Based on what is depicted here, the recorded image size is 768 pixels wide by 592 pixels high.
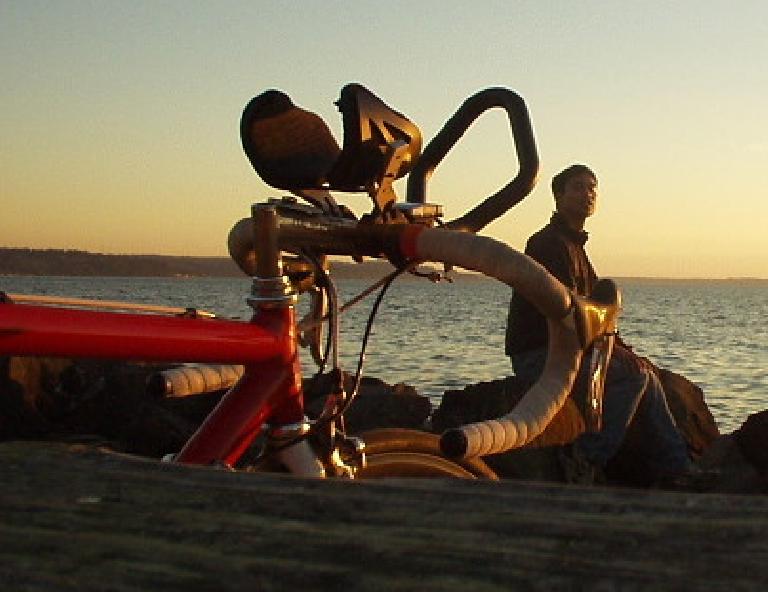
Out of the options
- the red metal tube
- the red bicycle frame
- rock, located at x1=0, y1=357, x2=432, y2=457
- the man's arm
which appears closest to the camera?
the red metal tube

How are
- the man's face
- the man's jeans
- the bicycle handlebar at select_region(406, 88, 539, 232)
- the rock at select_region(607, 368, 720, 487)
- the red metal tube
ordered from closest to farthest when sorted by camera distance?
the red metal tube < the bicycle handlebar at select_region(406, 88, 539, 232) < the man's jeans < the man's face < the rock at select_region(607, 368, 720, 487)

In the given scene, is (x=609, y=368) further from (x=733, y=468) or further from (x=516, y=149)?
(x=516, y=149)

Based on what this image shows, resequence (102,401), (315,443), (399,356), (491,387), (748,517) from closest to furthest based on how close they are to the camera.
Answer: (748,517) < (315,443) < (491,387) < (102,401) < (399,356)

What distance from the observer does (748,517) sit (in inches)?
49.9

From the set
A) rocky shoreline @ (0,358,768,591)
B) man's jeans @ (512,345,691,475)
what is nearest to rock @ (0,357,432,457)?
man's jeans @ (512,345,691,475)

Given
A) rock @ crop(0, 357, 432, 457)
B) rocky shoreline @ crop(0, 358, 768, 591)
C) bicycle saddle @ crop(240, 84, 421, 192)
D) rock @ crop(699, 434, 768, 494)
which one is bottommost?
rock @ crop(0, 357, 432, 457)

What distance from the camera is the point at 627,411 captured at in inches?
287

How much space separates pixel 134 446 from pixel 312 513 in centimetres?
1030

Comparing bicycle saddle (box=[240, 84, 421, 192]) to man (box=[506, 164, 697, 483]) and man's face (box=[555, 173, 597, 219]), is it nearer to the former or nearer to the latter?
man (box=[506, 164, 697, 483])

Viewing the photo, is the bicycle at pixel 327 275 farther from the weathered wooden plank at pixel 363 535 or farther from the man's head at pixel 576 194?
the man's head at pixel 576 194

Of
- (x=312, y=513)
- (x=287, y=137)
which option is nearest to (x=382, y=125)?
(x=287, y=137)

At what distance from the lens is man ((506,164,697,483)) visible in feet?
24.0

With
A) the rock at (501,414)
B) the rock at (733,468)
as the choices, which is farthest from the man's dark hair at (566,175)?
the rock at (733,468)

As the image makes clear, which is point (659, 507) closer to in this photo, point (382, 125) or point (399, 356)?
point (382, 125)
